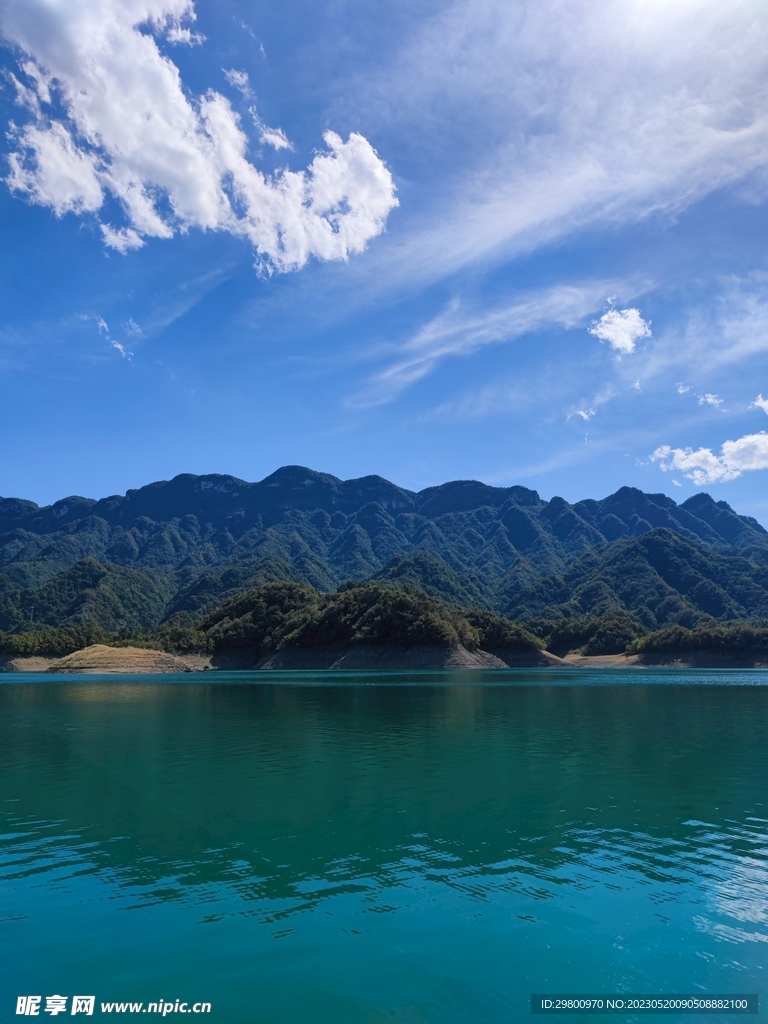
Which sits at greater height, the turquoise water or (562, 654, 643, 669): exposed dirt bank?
the turquoise water

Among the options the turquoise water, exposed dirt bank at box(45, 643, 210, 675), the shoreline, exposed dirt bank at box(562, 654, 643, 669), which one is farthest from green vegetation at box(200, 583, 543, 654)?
the turquoise water

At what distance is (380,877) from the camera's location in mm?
13930

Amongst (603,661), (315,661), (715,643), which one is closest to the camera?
(715,643)

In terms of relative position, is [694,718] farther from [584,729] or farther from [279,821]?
[279,821]

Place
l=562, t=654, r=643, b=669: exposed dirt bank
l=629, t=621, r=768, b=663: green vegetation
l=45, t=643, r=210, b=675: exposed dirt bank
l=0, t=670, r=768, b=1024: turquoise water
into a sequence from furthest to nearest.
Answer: l=562, t=654, r=643, b=669: exposed dirt bank, l=629, t=621, r=768, b=663: green vegetation, l=45, t=643, r=210, b=675: exposed dirt bank, l=0, t=670, r=768, b=1024: turquoise water

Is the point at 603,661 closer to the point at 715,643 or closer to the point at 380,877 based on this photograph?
the point at 715,643

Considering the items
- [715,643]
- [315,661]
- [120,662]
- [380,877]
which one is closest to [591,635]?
[715,643]

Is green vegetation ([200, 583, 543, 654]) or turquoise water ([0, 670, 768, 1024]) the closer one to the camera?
turquoise water ([0, 670, 768, 1024])

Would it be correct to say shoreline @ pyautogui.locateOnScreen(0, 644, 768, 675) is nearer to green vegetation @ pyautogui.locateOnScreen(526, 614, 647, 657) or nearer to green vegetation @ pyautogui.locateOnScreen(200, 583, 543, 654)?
green vegetation @ pyautogui.locateOnScreen(200, 583, 543, 654)

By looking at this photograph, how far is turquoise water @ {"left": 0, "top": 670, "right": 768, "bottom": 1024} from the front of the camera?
983 cm

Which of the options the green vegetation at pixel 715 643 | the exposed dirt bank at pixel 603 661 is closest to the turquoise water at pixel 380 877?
the green vegetation at pixel 715 643

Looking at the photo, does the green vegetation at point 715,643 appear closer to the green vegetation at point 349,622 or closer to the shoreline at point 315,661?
the shoreline at point 315,661

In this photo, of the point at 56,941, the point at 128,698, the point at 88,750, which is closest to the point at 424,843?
the point at 56,941

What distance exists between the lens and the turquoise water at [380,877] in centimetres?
983
